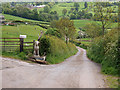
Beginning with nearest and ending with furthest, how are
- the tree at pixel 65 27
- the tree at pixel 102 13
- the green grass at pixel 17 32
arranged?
the tree at pixel 102 13
the green grass at pixel 17 32
the tree at pixel 65 27

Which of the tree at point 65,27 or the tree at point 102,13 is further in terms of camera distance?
the tree at point 65,27

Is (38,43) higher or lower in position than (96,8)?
lower

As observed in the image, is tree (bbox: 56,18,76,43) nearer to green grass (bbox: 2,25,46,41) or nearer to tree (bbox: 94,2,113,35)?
green grass (bbox: 2,25,46,41)

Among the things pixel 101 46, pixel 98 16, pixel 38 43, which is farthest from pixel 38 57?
pixel 98 16

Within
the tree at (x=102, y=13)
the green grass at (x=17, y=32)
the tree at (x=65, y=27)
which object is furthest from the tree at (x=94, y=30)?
the green grass at (x=17, y=32)

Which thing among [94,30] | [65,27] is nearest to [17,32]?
[65,27]

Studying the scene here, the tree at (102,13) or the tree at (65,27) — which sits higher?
the tree at (102,13)

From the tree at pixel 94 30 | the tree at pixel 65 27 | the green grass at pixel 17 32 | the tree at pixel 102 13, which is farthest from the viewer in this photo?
the tree at pixel 65 27

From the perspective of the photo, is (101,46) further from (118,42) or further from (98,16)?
(98,16)

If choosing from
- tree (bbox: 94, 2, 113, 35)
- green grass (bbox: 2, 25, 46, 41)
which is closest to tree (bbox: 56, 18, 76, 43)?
green grass (bbox: 2, 25, 46, 41)

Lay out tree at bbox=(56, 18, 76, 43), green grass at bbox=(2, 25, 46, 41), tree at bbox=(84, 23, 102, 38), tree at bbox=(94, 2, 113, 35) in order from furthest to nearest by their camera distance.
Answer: tree at bbox=(56, 18, 76, 43), tree at bbox=(84, 23, 102, 38), green grass at bbox=(2, 25, 46, 41), tree at bbox=(94, 2, 113, 35)

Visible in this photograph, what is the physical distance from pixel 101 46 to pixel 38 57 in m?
6.31

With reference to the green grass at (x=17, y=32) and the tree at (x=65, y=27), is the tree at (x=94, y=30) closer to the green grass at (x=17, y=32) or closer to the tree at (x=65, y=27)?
the tree at (x=65, y=27)

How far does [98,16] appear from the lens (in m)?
25.2
